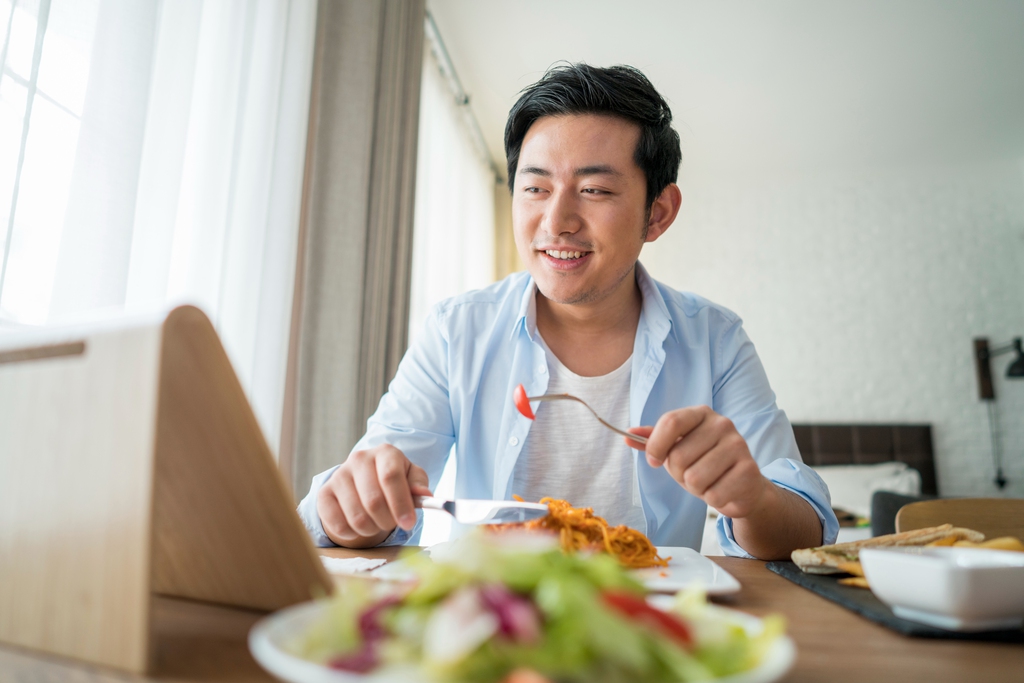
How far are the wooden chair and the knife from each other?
98 centimetres

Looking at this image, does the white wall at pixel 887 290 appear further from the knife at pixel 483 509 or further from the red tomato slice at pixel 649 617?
the red tomato slice at pixel 649 617

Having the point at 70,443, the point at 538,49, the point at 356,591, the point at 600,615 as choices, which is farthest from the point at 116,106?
the point at 538,49

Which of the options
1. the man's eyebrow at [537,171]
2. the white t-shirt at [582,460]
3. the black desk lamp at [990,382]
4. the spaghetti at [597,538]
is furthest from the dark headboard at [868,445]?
the spaghetti at [597,538]

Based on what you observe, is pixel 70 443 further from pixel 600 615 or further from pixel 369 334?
pixel 369 334

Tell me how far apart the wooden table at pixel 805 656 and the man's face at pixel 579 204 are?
925 millimetres

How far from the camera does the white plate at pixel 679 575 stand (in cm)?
60

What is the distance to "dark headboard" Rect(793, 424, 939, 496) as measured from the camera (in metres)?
4.73

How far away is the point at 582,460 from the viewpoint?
4.54ft

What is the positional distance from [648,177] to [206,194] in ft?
3.50

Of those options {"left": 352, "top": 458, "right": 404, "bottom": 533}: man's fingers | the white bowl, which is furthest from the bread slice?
{"left": 352, "top": 458, "right": 404, "bottom": 533}: man's fingers

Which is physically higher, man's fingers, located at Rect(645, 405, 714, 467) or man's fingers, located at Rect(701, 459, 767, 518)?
man's fingers, located at Rect(645, 405, 714, 467)

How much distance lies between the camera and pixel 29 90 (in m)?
1.03

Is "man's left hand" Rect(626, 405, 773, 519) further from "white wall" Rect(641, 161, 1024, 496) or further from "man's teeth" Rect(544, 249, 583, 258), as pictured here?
"white wall" Rect(641, 161, 1024, 496)

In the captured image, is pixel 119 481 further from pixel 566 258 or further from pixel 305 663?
pixel 566 258
